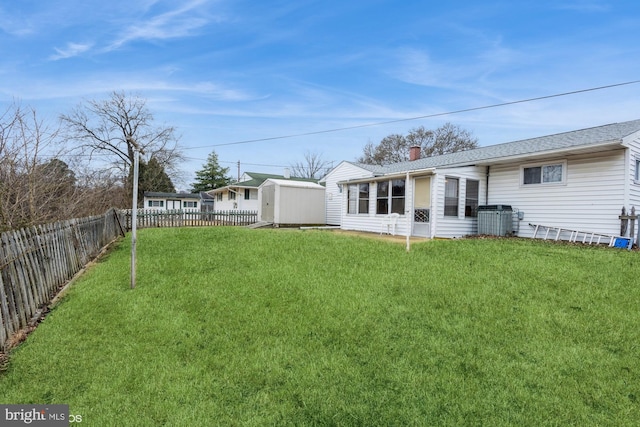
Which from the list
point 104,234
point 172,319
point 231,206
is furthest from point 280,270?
point 231,206

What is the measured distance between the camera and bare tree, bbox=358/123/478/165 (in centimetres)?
3459

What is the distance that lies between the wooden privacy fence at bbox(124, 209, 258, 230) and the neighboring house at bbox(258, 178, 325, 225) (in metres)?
2.34

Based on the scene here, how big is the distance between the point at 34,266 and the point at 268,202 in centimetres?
1403

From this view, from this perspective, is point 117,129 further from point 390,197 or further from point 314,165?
point 390,197

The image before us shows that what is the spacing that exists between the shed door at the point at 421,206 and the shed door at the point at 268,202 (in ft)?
27.5

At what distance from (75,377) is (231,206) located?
86.6 ft

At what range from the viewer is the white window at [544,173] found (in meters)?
10.0

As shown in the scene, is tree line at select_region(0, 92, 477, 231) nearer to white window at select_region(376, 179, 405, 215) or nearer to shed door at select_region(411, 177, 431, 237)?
shed door at select_region(411, 177, 431, 237)

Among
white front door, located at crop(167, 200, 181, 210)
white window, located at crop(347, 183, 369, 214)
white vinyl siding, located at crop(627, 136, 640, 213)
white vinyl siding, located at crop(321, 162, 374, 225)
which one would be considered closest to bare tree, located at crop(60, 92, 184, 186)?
white front door, located at crop(167, 200, 181, 210)

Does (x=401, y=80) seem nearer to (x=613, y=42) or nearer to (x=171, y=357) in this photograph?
(x=613, y=42)

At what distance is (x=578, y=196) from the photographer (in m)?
9.61

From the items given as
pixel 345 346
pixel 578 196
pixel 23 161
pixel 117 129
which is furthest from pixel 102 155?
pixel 578 196

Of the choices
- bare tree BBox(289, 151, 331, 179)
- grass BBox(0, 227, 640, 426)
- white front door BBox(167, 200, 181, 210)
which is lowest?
grass BBox(0, 227, 640, 426)

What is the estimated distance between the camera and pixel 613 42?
34.9 ft
